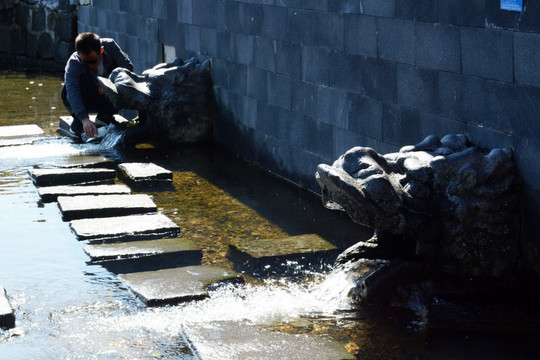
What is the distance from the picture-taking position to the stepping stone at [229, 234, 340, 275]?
5543 mm

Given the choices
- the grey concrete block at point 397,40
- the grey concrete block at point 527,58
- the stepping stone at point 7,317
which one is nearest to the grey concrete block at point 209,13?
the grey concrete block at point 397,40

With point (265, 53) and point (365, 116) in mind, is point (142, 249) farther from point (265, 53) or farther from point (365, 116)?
point (265, 53)

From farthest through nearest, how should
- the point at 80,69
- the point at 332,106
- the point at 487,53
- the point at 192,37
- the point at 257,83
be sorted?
the point at 192,37, the point at 80,69, the point at 257,83, the point at 332,106, the point at 487,53

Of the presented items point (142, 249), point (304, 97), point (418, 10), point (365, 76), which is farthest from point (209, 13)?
point (142, 249)

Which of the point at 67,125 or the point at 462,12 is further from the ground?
the point at 462,12

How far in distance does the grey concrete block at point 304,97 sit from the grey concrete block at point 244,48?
964 mm

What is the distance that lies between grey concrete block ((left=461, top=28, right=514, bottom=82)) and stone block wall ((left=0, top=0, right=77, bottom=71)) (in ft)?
40.3

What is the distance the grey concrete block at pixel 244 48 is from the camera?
8.49m

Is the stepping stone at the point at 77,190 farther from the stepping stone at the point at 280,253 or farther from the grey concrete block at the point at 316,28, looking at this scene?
the grey concrete block at the point at 316,28

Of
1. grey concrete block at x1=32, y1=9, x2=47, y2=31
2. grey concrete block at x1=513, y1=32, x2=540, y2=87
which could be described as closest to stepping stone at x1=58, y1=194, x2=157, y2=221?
grey concrete block at x1=513, y1=32, x2=540, y2=87

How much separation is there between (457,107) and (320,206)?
1.83m

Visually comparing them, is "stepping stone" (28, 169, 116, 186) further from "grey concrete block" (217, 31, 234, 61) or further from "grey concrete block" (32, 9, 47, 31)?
"grey concrete block" (32, 9, 47, 31)

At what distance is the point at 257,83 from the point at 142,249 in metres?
3.08

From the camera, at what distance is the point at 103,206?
21.9 ft
